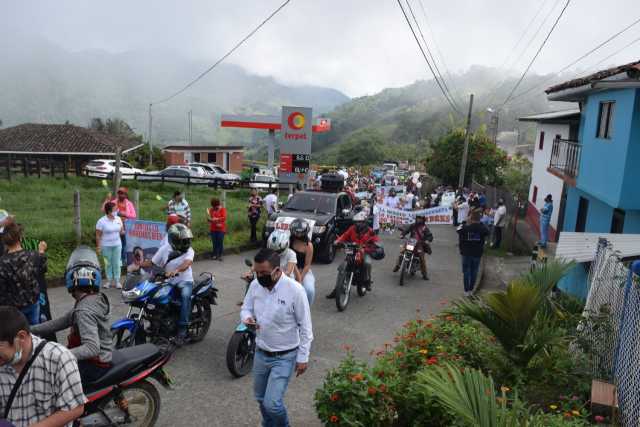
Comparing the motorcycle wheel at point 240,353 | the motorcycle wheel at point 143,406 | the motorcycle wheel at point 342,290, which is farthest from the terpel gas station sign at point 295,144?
the motorcycle wheel at point 143,406

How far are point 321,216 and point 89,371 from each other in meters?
10.4

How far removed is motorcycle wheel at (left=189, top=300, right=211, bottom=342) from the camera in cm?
716

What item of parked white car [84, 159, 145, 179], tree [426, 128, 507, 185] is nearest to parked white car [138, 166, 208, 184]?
parked white car [84, 159, 145, 179]

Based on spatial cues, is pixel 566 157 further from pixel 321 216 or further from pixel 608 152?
pixel 321 216

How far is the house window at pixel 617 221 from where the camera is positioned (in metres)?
12.1

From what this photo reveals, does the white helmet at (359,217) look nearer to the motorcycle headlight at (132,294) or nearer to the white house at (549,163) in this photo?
the motorcycle headlight at (132,294)

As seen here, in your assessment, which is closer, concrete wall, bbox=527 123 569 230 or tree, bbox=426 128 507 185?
concrete wall, bbox=527 123 569 230

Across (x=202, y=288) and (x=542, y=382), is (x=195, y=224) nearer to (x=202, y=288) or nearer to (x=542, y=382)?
(x=202, y=288)

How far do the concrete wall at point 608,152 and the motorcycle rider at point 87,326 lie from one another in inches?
424

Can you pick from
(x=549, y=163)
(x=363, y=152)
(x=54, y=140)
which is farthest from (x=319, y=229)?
(x=363, y=152)

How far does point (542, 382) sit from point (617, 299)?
1.26m

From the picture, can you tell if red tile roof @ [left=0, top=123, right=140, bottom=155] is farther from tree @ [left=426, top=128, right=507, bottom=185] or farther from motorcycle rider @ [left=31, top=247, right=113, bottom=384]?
motorcycle rider @ [left=31, top=247, right=113, bottom=384]

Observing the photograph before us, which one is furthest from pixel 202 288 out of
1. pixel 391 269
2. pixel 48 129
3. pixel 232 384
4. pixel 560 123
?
pixel 48 129

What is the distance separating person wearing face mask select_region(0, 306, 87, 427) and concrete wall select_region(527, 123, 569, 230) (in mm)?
21504
